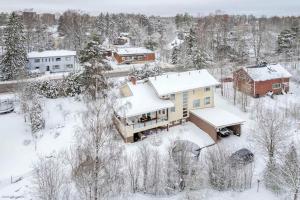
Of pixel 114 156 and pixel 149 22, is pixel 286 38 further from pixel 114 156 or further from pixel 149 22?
pixel 114 156

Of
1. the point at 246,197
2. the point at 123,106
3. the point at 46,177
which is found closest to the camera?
the point at 46,177

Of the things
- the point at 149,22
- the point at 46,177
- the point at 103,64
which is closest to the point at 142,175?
the point at 46,177

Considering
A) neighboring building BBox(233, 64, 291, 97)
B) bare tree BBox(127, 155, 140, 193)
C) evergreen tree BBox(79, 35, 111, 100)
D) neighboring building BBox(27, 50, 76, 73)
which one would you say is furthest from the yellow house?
neighboring building BBox(27, 50, 76, 73)

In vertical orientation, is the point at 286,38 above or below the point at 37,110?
above

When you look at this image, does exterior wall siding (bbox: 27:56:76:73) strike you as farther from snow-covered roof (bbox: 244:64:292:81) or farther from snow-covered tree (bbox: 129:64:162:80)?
snow-covered roof (bbox: 244:64:292:81)

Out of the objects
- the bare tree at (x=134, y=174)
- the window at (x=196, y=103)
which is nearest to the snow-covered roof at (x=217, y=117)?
the window at (x=196, y=103)

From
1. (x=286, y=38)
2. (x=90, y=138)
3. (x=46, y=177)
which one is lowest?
(x=46, y=177)

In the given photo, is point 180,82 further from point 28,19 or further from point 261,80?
point 28,19

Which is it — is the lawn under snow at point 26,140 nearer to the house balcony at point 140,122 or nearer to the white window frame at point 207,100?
the house balcony at point 140,122

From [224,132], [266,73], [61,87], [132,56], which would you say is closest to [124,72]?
[132,56]
